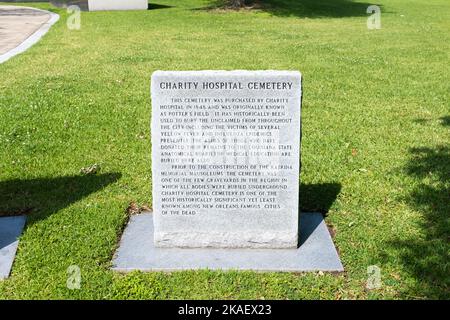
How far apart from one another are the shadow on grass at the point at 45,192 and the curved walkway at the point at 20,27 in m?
8.67

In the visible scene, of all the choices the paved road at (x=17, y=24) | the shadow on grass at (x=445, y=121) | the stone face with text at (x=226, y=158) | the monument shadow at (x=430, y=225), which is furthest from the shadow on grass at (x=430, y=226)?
the paved road at (x=17, y=24)

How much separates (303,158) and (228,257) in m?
2.68

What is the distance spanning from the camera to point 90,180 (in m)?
6.63

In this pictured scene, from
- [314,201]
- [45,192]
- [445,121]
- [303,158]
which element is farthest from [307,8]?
[45,192]

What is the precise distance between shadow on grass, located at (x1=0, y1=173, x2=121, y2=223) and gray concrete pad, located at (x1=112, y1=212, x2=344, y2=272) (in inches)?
45.0

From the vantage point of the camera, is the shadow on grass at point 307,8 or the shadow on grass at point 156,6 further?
the shadow on grass at point 156,6

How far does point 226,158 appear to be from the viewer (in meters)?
4.82

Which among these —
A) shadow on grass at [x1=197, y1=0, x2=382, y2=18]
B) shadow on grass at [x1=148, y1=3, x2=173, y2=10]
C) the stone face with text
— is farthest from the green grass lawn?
shadow on grass at [x1=148, y1=3, x2=173, y2=10]

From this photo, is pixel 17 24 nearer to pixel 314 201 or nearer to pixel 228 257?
pixel 314 201

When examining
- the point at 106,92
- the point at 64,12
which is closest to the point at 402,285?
the point at 106,92

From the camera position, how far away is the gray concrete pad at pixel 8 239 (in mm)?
4809

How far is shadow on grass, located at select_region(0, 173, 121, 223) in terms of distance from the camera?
5906 millimetres

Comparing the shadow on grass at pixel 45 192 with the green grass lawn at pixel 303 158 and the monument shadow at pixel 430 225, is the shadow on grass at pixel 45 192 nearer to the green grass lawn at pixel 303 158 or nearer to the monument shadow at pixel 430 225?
the green grass lawn at pixel 303 158
